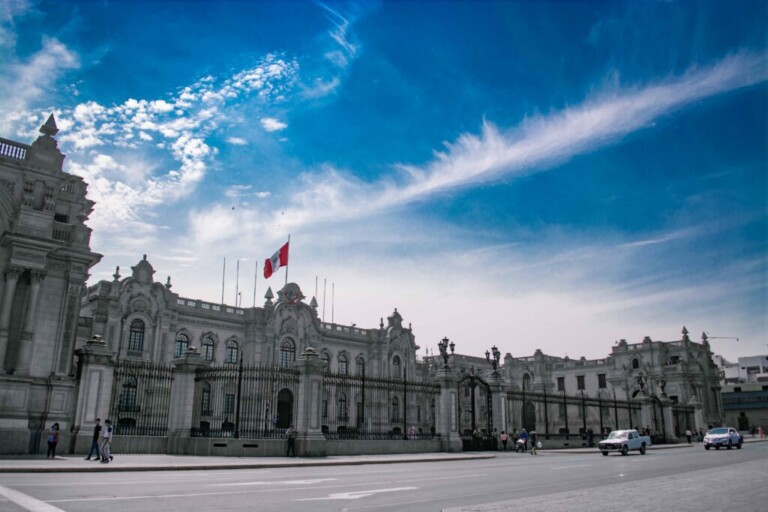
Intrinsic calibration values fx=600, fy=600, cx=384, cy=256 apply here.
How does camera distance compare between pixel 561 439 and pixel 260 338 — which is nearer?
pixel 561 439

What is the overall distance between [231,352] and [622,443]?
109ft

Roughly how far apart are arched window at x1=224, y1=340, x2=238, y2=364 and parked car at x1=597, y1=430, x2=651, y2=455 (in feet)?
104

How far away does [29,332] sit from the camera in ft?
86.3

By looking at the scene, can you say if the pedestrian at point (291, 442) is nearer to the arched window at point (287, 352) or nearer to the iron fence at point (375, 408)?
the iron fence at point (375, 408)

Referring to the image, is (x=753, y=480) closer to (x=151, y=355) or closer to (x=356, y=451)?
(x=356, y=451)

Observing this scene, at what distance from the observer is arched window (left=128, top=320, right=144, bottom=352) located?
45781 mm

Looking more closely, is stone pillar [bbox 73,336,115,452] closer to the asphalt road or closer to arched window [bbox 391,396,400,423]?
the asphalt road

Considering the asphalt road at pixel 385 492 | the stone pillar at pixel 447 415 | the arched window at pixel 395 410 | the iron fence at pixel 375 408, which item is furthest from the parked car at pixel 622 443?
the arched window at pixel 395 410

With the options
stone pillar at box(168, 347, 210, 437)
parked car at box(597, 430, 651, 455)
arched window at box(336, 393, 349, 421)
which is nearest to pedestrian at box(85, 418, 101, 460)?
stone pillar at box(168, 347, 210, 437)

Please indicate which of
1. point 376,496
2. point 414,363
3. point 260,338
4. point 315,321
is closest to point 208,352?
point 260,338

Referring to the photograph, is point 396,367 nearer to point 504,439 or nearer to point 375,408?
point 375,408

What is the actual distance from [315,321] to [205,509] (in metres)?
47.8

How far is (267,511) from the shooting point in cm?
977

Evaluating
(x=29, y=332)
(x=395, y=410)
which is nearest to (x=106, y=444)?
(x=29, y=332)
